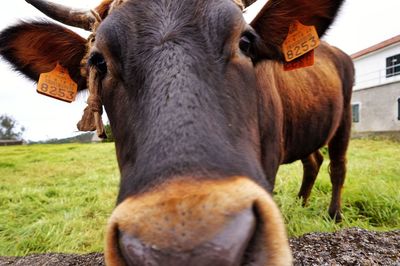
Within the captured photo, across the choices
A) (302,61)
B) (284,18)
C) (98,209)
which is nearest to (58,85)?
(284,18)

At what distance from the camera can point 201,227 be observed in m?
1.00

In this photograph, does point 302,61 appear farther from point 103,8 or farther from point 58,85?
point 58,85

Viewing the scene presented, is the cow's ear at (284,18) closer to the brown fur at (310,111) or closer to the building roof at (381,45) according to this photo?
the brown fur at (310,111)

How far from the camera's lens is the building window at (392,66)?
2197 cm

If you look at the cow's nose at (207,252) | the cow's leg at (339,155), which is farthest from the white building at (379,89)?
the cow's nose at (207,252)

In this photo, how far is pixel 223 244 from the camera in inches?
38.4

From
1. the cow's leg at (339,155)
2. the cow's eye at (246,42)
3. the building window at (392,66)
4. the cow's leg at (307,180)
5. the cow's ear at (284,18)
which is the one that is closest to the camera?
the cow's eye at (246,42)

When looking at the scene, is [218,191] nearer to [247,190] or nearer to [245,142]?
[247,190]

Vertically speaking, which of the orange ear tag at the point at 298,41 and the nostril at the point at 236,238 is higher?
the orange ear tag at the point at 298,41

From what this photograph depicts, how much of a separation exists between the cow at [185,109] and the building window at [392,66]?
22.0m

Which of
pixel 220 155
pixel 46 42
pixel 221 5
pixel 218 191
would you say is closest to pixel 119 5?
pixel 221 5

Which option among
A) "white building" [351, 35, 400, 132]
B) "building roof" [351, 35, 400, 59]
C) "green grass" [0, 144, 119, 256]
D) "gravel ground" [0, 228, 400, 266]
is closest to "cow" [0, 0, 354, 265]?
"gravel ground" [0, 228, 400, 266]

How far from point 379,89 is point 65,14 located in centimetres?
2322

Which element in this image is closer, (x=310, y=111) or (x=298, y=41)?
(x=298, y=41)
